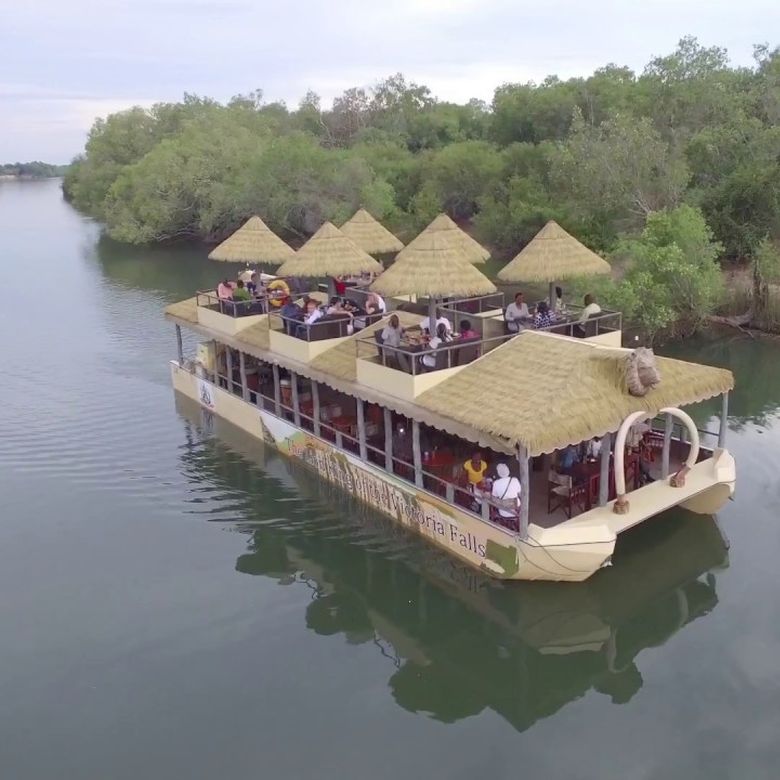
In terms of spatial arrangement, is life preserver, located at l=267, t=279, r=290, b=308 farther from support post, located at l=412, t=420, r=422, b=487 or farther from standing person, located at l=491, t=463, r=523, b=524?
standing person, located at l=491, t=463, r=523, b=524

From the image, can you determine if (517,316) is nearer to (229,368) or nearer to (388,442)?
(388,442)

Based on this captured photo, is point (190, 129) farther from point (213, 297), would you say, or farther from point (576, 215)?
point (213, 297)

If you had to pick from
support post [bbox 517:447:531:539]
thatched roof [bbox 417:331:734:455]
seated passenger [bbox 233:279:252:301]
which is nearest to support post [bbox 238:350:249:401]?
seated passenger [bbox 233:279:252:301]

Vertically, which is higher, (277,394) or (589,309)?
(589,309)

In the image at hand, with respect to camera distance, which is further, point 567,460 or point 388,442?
point 388,442

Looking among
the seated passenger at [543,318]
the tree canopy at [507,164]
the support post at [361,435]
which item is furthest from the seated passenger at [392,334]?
the tree canopy at [507,164]

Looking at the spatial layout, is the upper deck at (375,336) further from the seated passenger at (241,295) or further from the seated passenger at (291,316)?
the seated passenger at (241,295)

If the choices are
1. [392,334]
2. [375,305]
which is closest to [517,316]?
[392,334]
